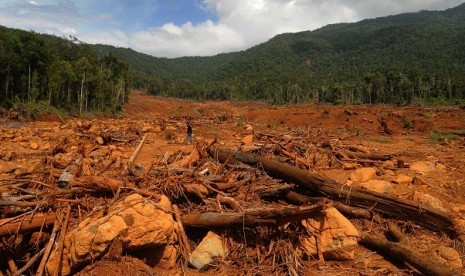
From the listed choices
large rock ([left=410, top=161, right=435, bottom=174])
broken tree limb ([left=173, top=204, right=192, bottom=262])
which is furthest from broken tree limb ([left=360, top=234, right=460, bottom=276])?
large rock ([left=410, top=161, right=435, bottom=174])

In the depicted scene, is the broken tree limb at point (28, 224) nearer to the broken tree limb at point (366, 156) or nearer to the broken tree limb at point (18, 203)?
the broken tree limb at point (18, 203)

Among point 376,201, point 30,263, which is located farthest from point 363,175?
point 30,263

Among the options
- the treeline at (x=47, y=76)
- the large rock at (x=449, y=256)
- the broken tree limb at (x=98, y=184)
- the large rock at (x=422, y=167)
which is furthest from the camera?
the treeline at (x=47, y=76)

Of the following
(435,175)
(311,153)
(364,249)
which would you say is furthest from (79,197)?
(435,175)

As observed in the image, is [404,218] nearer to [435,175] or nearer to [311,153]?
[435,175]

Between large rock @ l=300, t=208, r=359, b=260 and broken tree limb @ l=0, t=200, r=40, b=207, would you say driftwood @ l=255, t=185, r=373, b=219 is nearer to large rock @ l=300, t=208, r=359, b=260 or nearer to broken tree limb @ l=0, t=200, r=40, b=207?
large rock @ l=300, t=208, r=359, b=260

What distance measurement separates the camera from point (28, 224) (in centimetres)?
379

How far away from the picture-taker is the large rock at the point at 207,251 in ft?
12.8

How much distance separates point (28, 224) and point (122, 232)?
121 cm

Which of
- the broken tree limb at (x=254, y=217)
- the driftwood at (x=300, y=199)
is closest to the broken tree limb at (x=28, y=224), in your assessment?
the broken tree limb at (x=254, y=217)

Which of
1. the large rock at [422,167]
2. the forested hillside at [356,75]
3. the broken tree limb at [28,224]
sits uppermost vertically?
the forested hillside at [356,75]

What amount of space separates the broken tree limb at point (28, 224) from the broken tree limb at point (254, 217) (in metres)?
1.63

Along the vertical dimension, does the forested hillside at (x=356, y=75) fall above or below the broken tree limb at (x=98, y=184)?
above

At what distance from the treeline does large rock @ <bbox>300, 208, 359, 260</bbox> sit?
1218 inches
